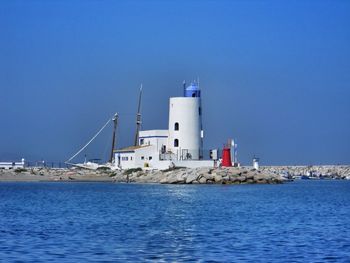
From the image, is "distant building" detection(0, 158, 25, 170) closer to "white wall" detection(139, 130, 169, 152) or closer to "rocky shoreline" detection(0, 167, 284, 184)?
"rocky shoreline" detection(0, 167, 284, 184)

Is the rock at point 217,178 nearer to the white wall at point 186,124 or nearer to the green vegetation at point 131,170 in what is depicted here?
the white wall at point 186,124

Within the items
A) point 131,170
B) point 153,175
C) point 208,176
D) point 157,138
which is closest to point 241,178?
point 208,176

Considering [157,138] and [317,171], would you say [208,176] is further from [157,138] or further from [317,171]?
[317,171]

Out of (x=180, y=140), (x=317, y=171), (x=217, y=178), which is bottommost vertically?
(x=217, y=178)

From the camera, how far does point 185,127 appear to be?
7494 centimetres

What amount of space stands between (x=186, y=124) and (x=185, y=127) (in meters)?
0.31

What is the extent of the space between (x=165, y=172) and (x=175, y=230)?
47.0 m

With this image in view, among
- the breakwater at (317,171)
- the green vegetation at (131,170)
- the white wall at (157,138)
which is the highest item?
the white wall at (157,138)

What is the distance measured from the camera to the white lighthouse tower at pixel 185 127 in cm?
7494

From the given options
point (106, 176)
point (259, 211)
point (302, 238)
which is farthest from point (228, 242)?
point (106, 176)

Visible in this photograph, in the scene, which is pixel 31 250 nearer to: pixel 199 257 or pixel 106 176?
pixel 199 257

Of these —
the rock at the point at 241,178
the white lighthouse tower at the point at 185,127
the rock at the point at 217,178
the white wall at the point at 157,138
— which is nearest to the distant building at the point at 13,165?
the white wall at the point at 157,138

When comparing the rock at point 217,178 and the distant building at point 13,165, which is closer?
the rock at point 217,178

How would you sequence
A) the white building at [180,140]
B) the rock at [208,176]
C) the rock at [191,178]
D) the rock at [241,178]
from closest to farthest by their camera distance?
the rock at [191,178] → the rock at [208,176] → the rock at [241,178] → the white building at [180,140]
